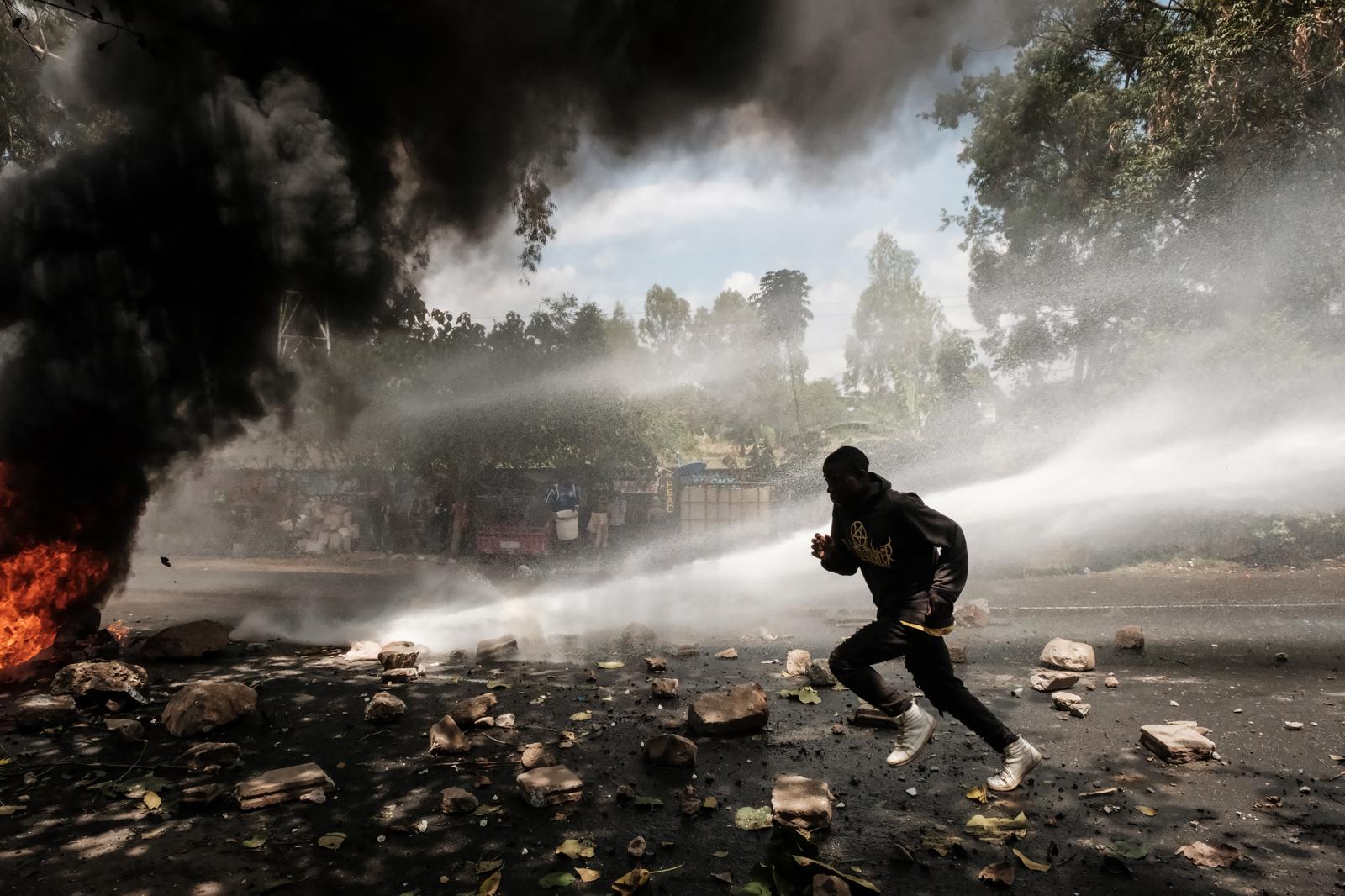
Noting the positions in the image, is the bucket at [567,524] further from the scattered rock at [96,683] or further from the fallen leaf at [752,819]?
the fallen leaf at [752,819]

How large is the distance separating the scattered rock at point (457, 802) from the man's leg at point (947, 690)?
276 centimetres

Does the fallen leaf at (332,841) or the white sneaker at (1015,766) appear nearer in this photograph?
the fallen leaf at (332,841)

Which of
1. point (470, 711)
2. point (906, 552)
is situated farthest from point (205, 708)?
point (906, 552)

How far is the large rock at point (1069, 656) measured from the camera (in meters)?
6.39

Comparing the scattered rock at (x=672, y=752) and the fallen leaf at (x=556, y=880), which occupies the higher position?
the scattered rock at (x=672, y=752)

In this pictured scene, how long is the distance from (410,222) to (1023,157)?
19315mm

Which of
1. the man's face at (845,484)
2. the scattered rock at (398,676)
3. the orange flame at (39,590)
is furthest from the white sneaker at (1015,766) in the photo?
the orange flame at (39,590)

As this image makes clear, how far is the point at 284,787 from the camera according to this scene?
415 cm

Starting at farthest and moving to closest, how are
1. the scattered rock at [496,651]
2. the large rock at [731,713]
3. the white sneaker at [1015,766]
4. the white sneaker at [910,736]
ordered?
the scattered rock at [496,651] → the large rock at [731,713] → the white sneaker at [910,736] → the white sneaker at [1015,766]

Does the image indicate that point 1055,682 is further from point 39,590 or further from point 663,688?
point 39,590

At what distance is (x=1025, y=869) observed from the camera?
3258 mm

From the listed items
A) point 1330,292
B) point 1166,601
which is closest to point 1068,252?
point 1330,292

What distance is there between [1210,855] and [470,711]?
4.60 metres

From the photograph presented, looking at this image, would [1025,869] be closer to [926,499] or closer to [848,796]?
[848,796]
